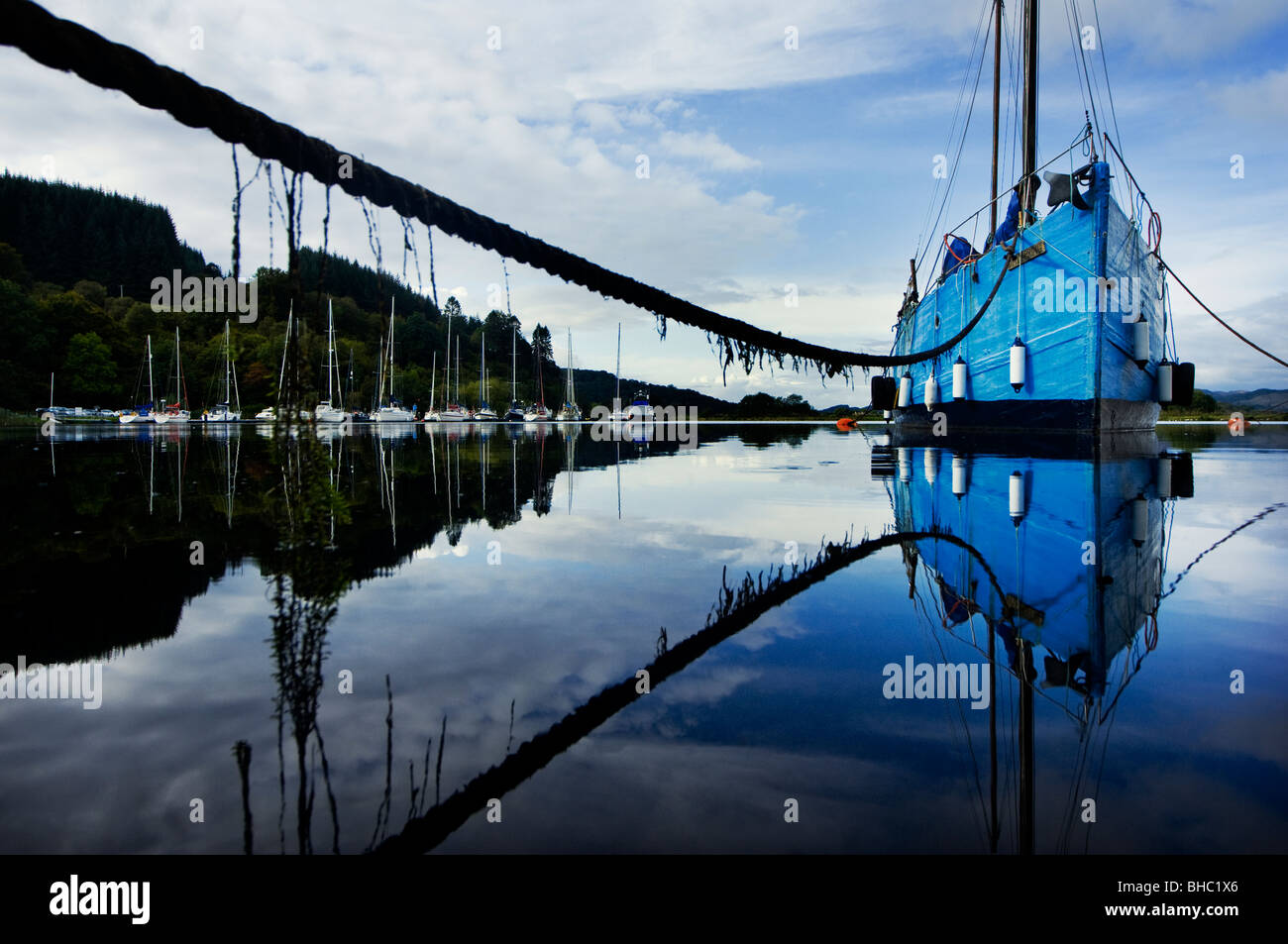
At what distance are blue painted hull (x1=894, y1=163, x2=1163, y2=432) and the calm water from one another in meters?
18.3

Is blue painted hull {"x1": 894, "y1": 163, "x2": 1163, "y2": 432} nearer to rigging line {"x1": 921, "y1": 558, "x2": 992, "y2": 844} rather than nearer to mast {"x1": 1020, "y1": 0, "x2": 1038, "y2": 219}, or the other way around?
mast {"x1": 1020, "y1": 0, "x2": 1038, "y2": 219}

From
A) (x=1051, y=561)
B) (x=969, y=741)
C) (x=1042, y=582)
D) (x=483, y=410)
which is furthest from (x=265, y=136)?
(x=483, y=410)

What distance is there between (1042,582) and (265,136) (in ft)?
21.1

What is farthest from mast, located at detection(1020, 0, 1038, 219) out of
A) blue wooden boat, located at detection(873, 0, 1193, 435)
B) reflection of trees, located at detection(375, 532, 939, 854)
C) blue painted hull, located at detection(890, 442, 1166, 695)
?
reflection of trees, located at detection(375, 532, 939, 854)

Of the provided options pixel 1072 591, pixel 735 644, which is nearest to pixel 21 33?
pixel 735 644

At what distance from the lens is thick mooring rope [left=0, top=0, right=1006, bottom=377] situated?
8.98ft

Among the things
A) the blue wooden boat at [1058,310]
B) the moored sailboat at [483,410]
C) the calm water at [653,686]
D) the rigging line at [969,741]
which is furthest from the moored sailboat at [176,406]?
the rigging line at [969,741]

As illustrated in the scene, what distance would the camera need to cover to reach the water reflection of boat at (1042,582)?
151 inches

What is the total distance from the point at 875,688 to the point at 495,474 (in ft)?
49.0

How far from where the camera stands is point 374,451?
2655 centimetres

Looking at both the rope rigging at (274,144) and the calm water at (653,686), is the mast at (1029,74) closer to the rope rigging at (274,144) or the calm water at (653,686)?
the calm water at (653,686)

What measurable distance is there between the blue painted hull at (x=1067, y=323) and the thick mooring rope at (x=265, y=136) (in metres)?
24.2

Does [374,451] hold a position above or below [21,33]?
below
